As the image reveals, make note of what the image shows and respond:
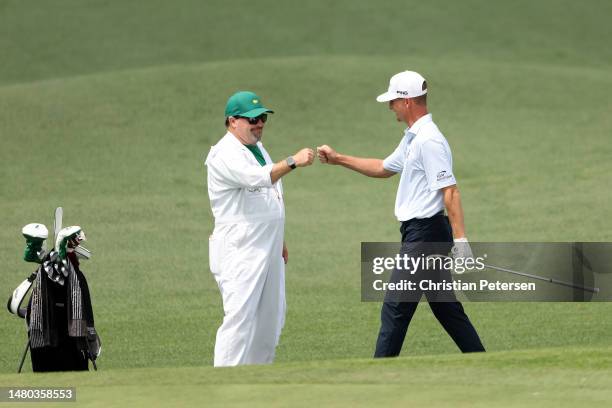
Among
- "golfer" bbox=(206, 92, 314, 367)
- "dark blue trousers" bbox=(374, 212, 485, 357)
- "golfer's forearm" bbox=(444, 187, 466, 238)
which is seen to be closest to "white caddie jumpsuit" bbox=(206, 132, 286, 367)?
"golfer" bbox=(206, 92, 314, 367)

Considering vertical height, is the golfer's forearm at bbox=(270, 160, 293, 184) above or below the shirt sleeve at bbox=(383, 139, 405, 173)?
below

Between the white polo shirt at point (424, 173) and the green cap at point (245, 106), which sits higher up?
the green cap at point (245, 106)

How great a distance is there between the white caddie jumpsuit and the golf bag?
0.97 meters

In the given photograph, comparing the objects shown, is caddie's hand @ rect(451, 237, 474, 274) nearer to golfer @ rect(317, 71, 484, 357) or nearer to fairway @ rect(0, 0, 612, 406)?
golfer @ rect(317, 71, 484, 357)

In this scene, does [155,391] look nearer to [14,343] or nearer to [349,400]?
[349,400]

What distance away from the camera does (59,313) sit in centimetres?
840

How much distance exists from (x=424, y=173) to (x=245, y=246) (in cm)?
125

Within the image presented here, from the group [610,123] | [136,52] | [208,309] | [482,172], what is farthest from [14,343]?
[136,52]

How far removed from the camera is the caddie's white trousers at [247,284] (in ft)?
26.2

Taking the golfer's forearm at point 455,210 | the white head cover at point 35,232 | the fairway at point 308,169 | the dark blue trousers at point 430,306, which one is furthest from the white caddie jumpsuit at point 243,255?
the white head cover at point 35,232

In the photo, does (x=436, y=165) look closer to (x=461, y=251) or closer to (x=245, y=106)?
(x=461, y=251)

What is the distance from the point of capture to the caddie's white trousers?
7.98 m

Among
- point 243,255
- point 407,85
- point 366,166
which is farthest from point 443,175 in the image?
point 243,255

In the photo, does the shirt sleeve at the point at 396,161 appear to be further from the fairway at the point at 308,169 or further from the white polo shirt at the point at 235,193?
the fairway at the point at 308,169
